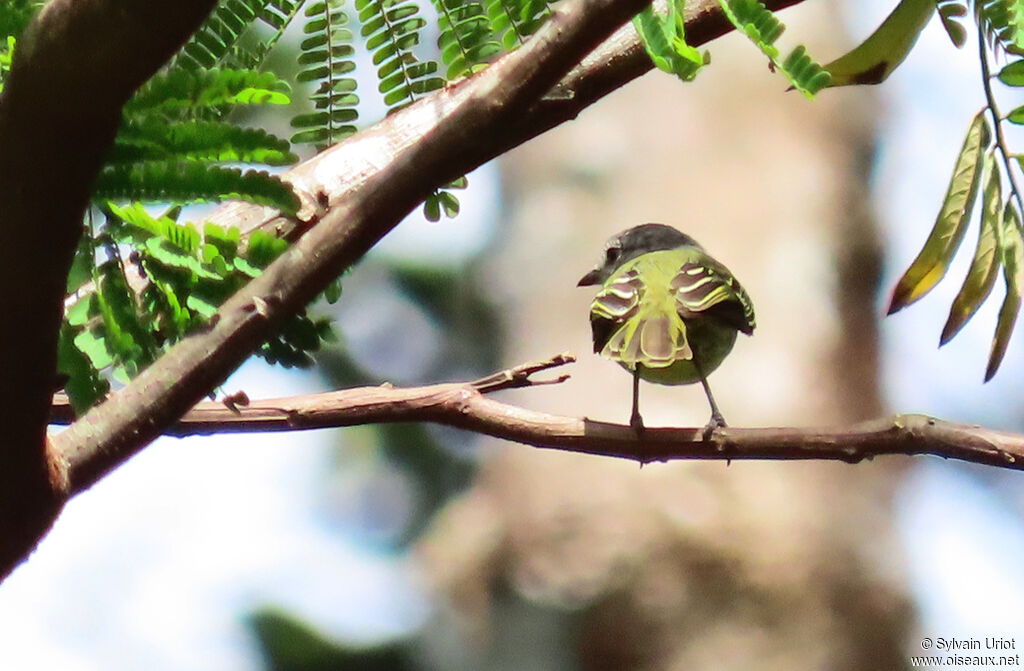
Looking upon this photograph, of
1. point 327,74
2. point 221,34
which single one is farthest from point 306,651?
point 221,34

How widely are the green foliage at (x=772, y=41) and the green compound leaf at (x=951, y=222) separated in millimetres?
877

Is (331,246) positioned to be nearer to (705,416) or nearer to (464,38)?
(464,38)

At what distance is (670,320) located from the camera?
3.27 meters

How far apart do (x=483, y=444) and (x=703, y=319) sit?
4109mm

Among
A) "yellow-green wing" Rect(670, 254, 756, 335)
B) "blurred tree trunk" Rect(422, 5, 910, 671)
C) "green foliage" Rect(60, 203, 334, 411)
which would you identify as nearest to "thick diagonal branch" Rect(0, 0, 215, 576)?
"green foliage" Rect(60, 203, 334, 411)

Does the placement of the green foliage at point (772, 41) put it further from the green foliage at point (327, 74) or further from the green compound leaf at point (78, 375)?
the green compound leaf at point (78, 375)

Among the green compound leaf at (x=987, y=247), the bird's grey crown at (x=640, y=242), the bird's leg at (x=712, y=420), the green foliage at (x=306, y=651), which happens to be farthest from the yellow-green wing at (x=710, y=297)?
the green foliage at (x=306, y=651)

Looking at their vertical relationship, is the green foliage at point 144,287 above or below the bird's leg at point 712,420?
above

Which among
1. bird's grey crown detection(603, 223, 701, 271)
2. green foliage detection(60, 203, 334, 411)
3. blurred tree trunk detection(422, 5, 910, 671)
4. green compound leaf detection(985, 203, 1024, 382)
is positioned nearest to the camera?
green foliage detection(60, 203, 334, 411)

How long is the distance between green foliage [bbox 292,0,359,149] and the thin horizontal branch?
1.69 feet

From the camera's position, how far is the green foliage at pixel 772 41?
4.83 feet

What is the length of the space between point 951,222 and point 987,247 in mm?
88

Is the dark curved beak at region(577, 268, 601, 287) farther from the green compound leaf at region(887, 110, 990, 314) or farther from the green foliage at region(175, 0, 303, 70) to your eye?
the green foliage at region(175, 0, 303, 70)

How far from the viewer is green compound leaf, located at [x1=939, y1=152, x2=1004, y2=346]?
2232 mm
